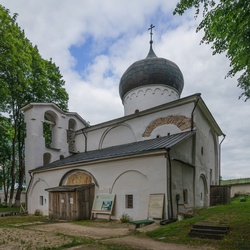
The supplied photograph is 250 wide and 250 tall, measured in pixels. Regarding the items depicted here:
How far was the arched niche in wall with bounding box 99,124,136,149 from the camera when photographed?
2019 cm

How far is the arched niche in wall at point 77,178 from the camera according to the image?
646 inches

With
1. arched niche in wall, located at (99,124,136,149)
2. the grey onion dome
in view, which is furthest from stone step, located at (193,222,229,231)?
the grey onion dome

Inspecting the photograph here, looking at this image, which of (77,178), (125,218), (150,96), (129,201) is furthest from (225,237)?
(150,96)

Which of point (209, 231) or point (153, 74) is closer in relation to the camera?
point (209, 231)

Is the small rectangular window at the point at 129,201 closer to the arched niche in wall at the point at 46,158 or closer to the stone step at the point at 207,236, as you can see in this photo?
the stone step at the point at 207,236

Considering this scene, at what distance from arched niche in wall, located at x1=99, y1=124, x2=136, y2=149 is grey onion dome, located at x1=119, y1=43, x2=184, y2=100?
4704 millimetres

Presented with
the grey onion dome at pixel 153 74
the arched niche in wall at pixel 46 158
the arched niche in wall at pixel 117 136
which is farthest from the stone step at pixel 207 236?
the arched niche in wall at pixel 46 158

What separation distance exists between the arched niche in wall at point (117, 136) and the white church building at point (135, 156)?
86mm

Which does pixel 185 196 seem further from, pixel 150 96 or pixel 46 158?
pixel 46 158

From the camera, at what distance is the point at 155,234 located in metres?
9.62

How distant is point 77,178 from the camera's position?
1733cm

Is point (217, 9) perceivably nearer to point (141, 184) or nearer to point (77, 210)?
point (141, 184)

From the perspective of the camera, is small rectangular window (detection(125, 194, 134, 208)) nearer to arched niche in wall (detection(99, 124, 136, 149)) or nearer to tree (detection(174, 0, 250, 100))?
arched niche in wall (detection(99, 124, 136, 149))

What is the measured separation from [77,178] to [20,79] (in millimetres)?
10369
